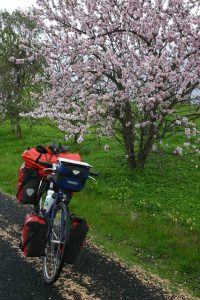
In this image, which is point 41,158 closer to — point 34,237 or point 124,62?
point 34,237

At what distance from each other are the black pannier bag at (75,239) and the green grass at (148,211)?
5.59 feet

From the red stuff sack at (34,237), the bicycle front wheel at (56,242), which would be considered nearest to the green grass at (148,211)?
the bicycle front wheel at (56,242)

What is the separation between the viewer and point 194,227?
8906 millimetres

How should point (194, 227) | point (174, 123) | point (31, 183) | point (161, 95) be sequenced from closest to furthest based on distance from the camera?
point (31, 183), point (194, 227), point (161, 95), point (174, 123)

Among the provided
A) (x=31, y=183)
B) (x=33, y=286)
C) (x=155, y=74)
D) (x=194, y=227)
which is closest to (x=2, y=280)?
(x=33, y=286)

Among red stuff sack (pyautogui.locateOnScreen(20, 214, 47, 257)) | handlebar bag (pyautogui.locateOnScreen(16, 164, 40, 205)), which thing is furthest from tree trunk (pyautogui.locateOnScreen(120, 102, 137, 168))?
red stuff sack (pyautogui.locateOnScreen(20, 214, 47, 257))

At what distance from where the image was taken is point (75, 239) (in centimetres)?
591

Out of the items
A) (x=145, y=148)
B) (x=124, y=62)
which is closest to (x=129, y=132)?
(x=145, y=148)

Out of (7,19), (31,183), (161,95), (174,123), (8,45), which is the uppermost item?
(7,19)

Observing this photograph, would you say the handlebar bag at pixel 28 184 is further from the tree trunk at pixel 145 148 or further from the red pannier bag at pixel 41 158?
the tree trunk at pixel 145 148

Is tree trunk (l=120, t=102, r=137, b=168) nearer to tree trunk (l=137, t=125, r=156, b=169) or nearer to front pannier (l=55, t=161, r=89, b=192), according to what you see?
tree trunk (l=137, t=125, r=156, b=169)

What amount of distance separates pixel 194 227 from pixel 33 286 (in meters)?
4.21

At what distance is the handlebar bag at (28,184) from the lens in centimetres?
756

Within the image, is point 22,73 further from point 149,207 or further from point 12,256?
point 12,256
